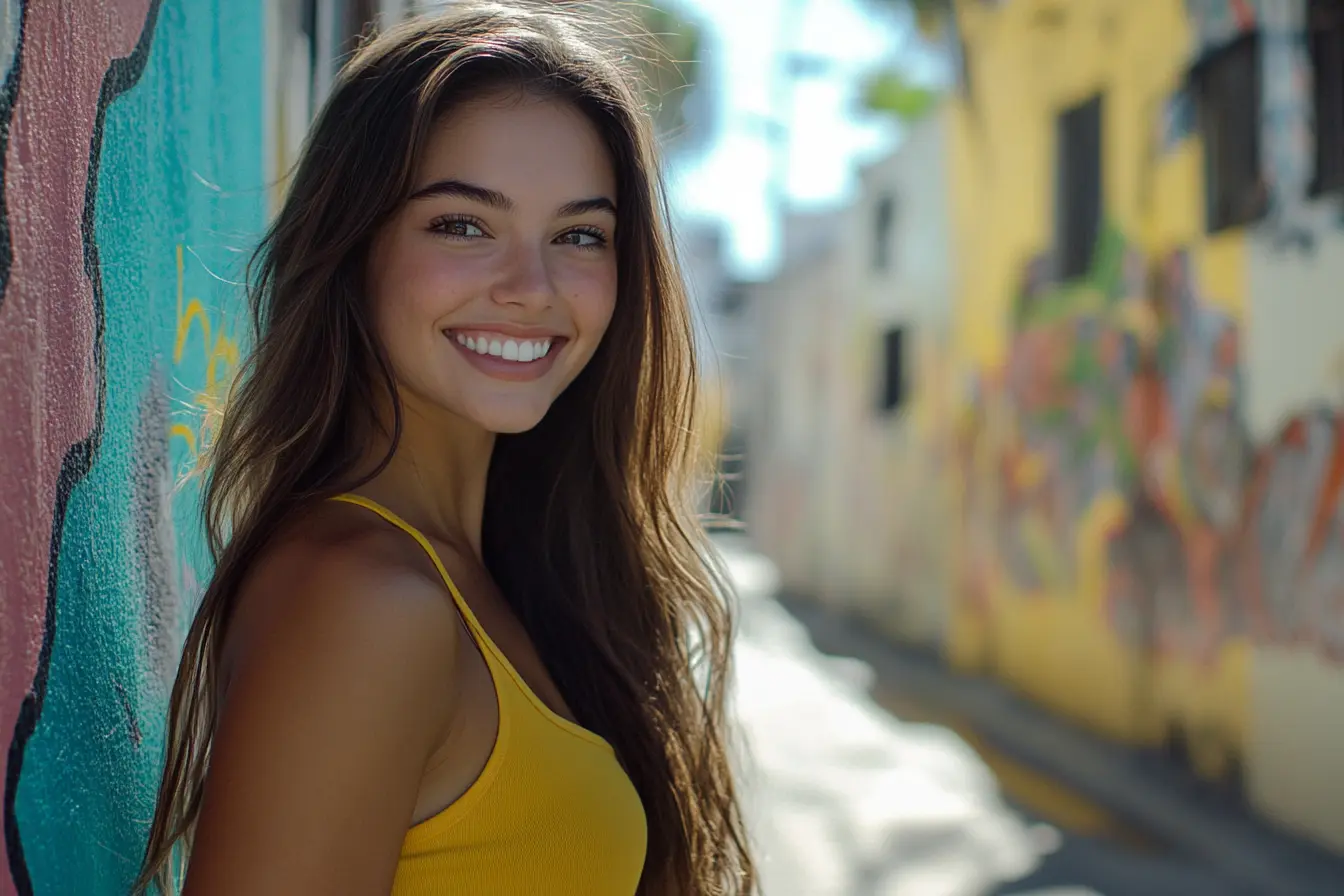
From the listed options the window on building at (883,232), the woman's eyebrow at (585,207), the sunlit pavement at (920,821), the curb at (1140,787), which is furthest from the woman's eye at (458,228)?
the window on building at (883,232)

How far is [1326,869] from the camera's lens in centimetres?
566

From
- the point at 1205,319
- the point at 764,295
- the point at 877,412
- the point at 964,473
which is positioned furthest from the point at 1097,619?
the point at 764,295

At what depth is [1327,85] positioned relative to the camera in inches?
247

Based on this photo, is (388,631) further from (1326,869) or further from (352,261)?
(1326,869)

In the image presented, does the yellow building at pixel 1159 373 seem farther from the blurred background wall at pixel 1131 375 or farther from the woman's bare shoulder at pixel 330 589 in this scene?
the woman's bare shoulder at pixel 330 589

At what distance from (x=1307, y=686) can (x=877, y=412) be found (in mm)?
8809

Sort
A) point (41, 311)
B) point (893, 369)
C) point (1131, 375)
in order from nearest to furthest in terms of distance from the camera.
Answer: point (41, 311), point (1131, 375), point (893, 369)

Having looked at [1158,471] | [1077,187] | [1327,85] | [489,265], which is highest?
[1327,85]

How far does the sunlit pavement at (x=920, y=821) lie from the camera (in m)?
5.59

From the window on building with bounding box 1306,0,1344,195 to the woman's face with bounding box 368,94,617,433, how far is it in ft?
18.1

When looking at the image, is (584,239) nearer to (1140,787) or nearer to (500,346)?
(500,346)

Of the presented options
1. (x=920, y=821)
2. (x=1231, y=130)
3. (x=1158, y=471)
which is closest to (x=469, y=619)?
(x=920, y=821)

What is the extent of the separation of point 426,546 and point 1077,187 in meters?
8.81

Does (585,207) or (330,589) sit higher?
(585,207)
